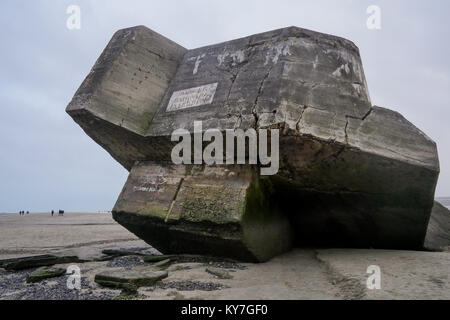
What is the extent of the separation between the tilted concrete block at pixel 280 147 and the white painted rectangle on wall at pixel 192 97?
0.02 meters

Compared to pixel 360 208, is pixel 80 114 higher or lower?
higher

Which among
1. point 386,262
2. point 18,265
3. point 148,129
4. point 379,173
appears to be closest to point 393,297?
point 386,262

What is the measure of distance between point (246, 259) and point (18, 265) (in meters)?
2.63

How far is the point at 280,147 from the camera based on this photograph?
11.7 ft

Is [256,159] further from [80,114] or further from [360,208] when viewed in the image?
[80,114]

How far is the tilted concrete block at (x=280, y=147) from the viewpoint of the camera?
3508 millimetres

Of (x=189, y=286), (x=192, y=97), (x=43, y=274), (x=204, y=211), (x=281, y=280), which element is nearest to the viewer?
(x=189, y=286)

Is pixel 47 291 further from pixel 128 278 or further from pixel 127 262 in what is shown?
pixel 127 262

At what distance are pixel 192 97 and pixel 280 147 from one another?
1605 mm

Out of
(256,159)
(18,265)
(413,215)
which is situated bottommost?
(18,265)

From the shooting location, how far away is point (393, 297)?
2.09m

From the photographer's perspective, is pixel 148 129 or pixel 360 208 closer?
pixel 360 208

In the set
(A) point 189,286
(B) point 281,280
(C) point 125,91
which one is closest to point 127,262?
(A) point 189,286

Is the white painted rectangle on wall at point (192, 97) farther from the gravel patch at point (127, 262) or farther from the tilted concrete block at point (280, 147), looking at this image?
the gravel patch at point (127, 262)
